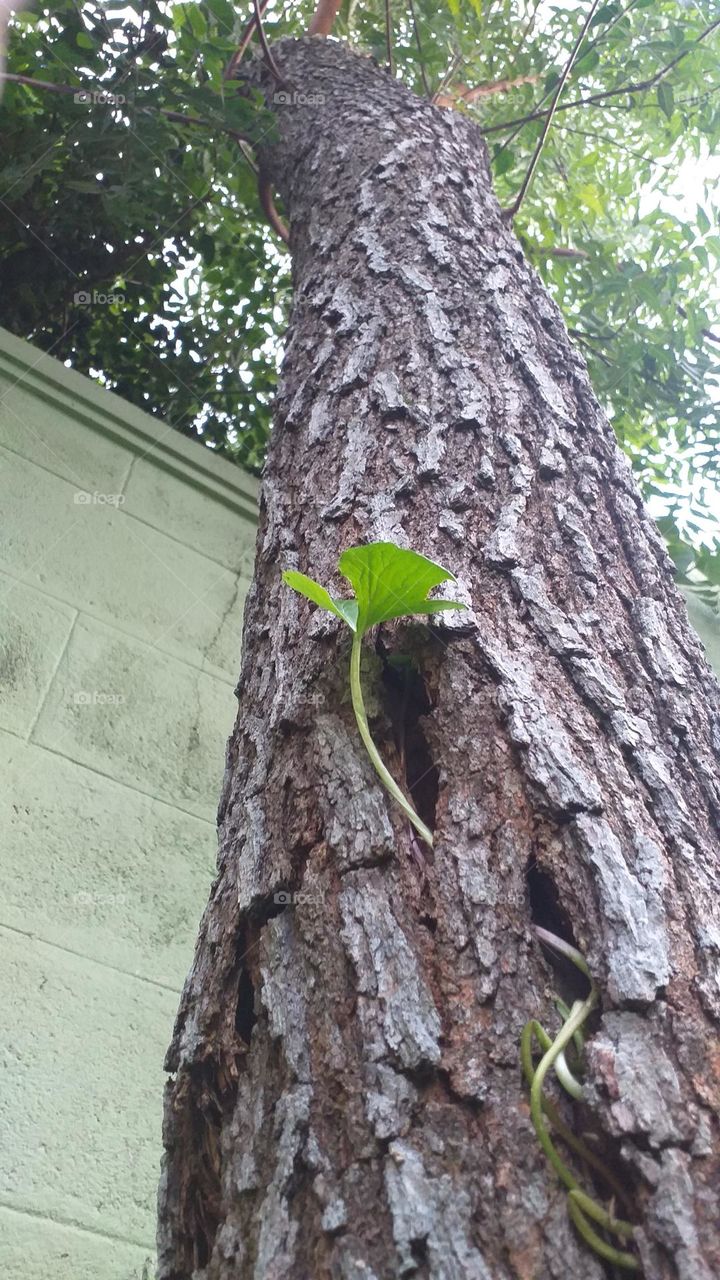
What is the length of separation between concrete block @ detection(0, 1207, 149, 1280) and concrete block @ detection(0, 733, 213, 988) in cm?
35

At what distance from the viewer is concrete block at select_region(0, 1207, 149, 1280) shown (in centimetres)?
115

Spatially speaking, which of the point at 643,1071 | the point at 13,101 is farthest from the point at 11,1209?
the point at 13,101

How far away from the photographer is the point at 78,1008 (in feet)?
4.46

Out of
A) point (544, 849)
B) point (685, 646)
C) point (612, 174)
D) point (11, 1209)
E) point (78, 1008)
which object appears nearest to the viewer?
point (544, 849)

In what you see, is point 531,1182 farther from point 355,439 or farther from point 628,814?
point 355,439

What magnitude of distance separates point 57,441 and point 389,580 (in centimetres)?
146

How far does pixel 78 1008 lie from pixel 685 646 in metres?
1.01

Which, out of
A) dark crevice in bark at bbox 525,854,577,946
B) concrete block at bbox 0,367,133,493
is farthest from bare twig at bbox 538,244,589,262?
dark crevice in bark at bbox 525,854,577,946

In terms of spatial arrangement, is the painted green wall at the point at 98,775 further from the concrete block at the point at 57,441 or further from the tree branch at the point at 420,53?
the tree branch at the point at 420,53

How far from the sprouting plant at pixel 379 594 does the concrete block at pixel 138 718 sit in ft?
3.11

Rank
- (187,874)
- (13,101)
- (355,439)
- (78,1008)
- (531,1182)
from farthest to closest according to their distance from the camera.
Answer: (13,101)
(187,874)
(78,1008)
(355,439)
(531,1182)

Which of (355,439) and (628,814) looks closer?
(628,814)

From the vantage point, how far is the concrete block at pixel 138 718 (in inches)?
63.6

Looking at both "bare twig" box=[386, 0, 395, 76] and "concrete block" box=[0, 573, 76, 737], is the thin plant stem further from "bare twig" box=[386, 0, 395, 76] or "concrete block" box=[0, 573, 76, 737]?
"bare twig" box=[386, 0, 395, 76]
